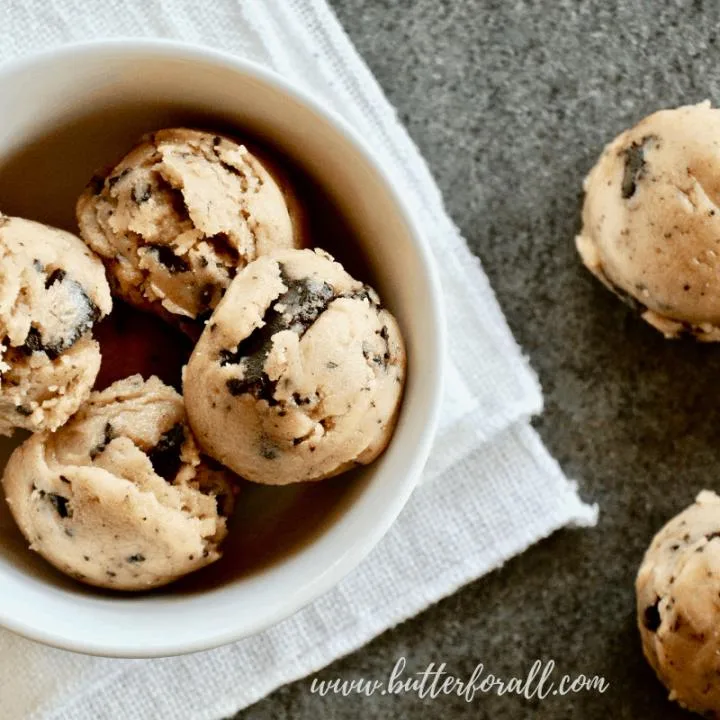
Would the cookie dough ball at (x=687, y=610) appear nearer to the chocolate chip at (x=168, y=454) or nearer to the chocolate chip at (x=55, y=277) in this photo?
the chocolate chip at (x=168, y=454)

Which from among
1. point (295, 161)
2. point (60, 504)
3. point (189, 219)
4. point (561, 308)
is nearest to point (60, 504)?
point (60, 504)

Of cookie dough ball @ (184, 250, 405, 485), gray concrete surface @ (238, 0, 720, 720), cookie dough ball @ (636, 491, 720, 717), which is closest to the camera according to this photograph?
cookie dough ball @ (184, 250, 405, 485)

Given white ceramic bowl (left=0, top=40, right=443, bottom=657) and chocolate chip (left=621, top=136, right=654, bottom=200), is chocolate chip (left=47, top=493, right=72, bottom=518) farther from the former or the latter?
chocolate chip (left=621, top=136, right=654, bottom=200)

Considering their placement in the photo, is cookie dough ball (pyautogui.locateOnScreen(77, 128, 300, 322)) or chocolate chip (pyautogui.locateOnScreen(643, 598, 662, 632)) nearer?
cookie dough ball (pyautogui.locateOnScreen(77, 128, 300, 322))

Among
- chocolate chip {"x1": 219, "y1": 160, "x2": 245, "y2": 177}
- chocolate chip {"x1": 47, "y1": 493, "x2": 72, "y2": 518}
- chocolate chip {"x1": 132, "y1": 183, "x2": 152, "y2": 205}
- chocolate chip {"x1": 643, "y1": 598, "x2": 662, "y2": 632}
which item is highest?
chocolate chip {"x1": 132, "y1": 183, "x2": 152, "y2": 205}

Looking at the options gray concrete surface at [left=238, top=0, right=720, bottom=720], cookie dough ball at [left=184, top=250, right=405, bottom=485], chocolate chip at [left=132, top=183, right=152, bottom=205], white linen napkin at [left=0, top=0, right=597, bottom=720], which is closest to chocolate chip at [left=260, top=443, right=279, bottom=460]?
cookie dough ball at [left=184, top=250, right=405, bottom=485]

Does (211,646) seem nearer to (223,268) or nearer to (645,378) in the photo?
(223,268)

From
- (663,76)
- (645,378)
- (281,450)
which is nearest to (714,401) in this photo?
(645,378)

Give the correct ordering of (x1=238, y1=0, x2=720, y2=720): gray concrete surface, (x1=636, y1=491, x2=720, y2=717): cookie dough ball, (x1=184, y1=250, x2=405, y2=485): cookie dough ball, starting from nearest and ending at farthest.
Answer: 1. (x1=184, y1=250, x2=405, y2=485): cookie dough ball
2. (x1=636, y1=491, x2=720, y2=717): cookie dough ball
3. (x1=238, y1=0, x2=720, y2=720): gray concrete surface
